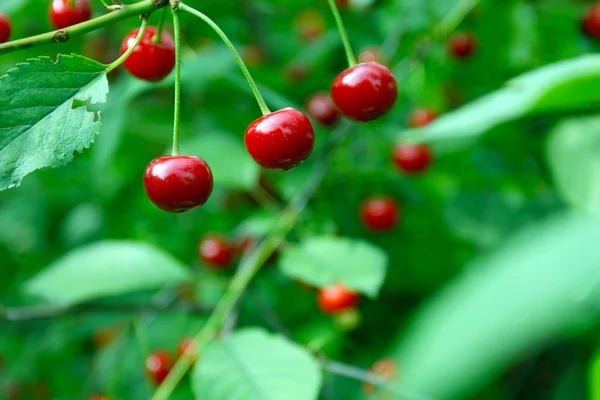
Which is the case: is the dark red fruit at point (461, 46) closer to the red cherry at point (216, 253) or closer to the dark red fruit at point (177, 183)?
the red cherry at point (216, 253)

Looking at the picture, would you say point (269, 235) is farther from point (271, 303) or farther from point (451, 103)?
point (451, 103)

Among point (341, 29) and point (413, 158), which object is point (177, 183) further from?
point (413, 158)

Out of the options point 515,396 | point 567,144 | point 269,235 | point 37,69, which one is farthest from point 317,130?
point 37,69

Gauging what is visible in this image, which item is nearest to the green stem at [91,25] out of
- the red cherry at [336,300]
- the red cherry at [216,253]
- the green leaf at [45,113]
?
the green leaf at [45,113]

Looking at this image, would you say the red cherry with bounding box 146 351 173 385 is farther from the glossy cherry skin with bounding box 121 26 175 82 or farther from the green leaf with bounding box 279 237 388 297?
the glossy cherry skin with bounding box 121 26 175 82

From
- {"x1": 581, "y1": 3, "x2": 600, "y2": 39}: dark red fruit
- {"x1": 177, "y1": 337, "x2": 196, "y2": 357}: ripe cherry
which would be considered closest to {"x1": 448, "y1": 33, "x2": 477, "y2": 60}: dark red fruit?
{"x1": 581, "y1": 3, "x2": 600, "y2": 39}: dark red fruit

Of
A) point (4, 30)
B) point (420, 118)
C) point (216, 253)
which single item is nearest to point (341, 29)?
point (4, 30)

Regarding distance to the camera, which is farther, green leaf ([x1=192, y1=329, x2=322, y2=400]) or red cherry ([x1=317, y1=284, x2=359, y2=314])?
red cherry ([x1=317, y1=284, x2=359, y2=314])
